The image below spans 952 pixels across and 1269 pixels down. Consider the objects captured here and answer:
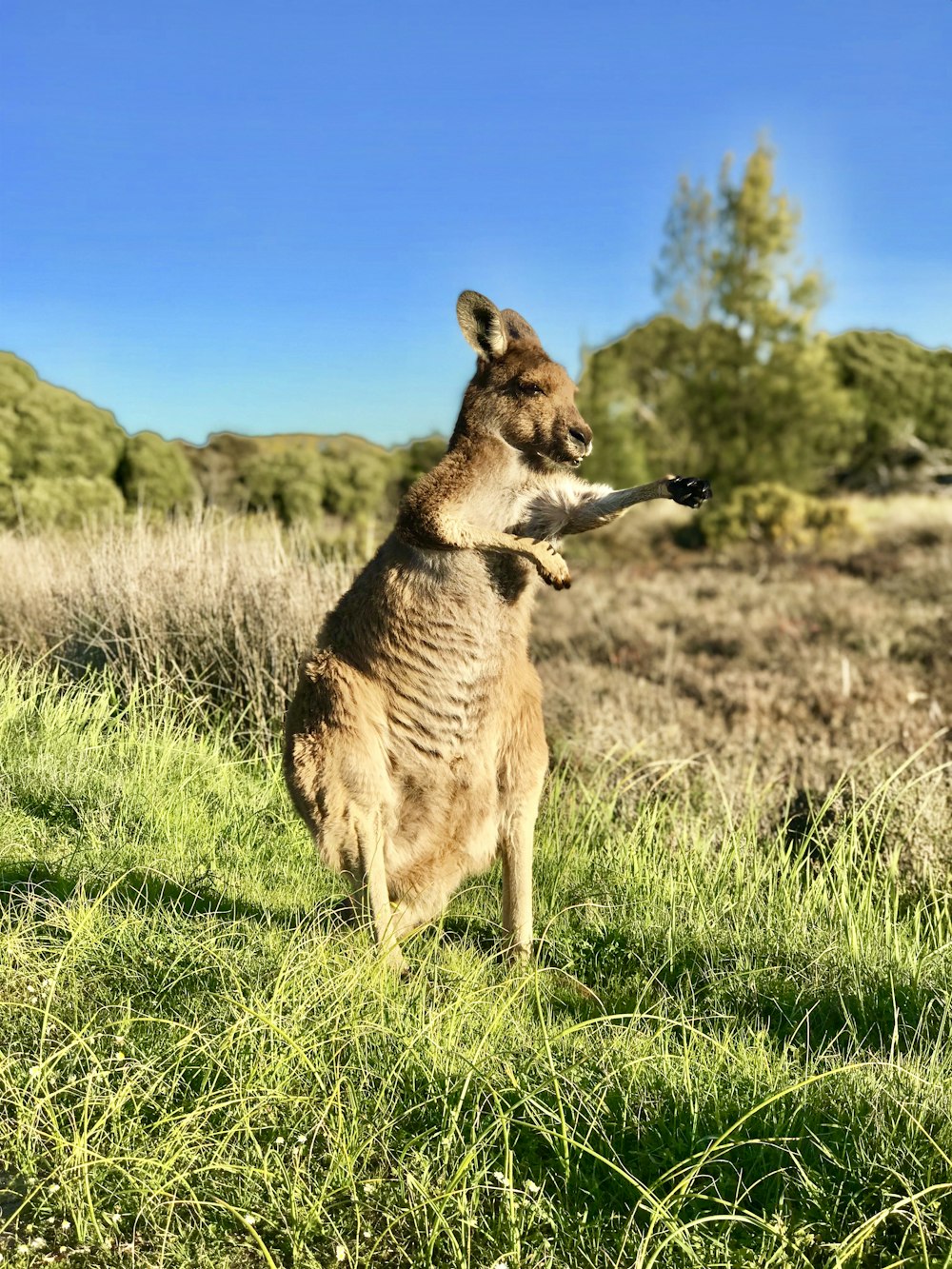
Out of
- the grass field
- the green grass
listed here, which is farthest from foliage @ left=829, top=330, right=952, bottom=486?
the green grass

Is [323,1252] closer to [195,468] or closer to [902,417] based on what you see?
[195,468]

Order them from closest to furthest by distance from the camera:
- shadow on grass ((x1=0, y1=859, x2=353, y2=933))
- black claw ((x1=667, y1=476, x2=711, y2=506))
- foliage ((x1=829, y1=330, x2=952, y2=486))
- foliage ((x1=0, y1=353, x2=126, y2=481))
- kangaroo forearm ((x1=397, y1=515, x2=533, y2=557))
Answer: black claw ((x1=667, y1=476, x2=711, y2=506)) < kangaroo forearm ((x1=397, y1=515, x2=533, y2=557)) < shadow on grass ((x1=0, y1=859, x2=353, y2=933)) < foliage ((x1=0, y1=353, x2=126, y2=481)) < foliage ((x1=829, y1=330, x2=952, y2=486))

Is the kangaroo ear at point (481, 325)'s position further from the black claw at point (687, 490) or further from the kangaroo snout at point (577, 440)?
the black claw at point (687, 490)

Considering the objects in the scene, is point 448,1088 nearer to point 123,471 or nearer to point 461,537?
point 461,537

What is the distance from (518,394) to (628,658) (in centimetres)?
955

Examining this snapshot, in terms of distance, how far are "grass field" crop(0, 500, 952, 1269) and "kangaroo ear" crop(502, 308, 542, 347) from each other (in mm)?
1868

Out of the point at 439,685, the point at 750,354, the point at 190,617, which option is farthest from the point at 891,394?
the point at 439,685

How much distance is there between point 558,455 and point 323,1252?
208cm

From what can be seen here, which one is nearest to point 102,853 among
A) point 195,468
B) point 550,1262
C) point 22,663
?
point 550,1262

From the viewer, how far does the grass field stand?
2396 mm

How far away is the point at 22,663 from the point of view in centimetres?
800

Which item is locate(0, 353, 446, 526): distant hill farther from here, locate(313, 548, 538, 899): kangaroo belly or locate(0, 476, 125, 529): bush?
locate(313, 548, 538, 899): kangaroo belly

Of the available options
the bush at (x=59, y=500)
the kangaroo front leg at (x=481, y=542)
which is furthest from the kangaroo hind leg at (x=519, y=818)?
the bush at (x=59, y=500)

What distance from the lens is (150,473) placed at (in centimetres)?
1975
